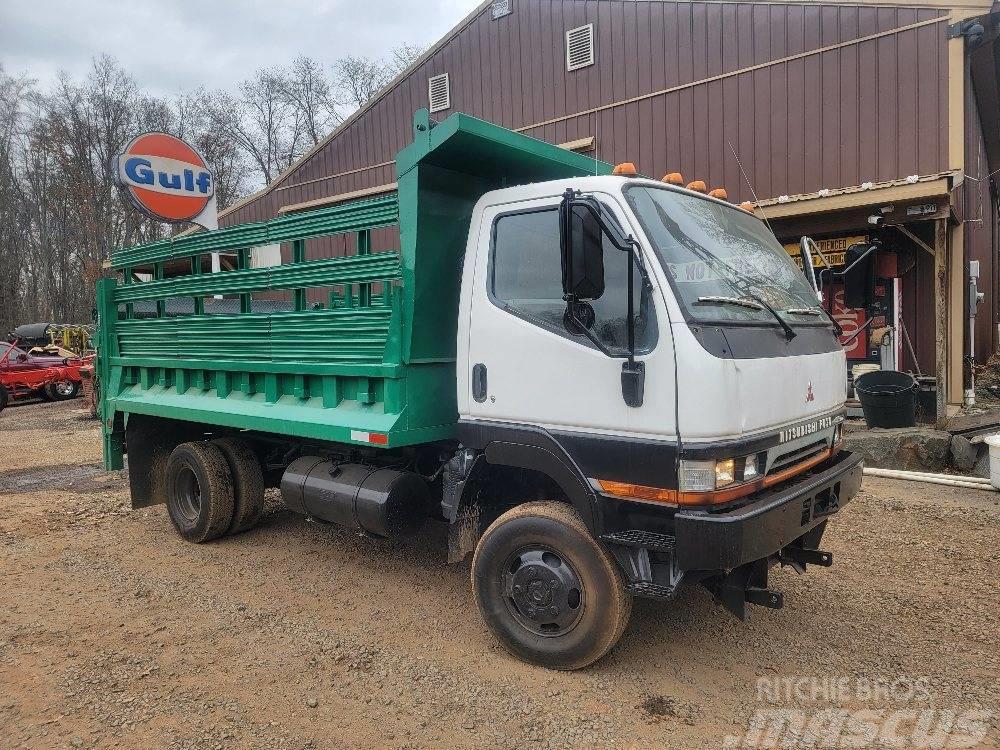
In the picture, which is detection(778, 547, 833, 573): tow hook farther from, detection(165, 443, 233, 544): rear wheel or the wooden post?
the wooden post

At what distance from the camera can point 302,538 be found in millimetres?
5438

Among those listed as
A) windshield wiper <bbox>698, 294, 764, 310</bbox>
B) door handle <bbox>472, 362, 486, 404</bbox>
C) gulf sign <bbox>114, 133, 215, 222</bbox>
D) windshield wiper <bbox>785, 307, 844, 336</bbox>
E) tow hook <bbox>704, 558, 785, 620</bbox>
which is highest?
gulf sign <bbox>114, 133, 215, 222</bbox>

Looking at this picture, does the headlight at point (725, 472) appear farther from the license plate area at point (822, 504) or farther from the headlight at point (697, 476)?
the license plate area at point (822, 504)

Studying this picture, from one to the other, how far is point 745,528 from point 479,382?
1.49 metres

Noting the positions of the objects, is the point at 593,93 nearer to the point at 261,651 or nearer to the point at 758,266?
the point at 758,266

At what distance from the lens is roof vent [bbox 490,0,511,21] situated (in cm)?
1258

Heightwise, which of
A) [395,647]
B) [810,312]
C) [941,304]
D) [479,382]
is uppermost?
[941,304]

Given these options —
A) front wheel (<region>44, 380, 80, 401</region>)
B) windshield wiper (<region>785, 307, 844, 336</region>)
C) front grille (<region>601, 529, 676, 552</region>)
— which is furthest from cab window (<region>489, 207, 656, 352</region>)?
front wheel (<region>44, 380, 80, 401</region>)

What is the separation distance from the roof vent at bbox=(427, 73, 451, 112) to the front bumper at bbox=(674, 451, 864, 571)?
40.0 ft

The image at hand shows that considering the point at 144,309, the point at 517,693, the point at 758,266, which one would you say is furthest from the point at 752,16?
the point at 517,693

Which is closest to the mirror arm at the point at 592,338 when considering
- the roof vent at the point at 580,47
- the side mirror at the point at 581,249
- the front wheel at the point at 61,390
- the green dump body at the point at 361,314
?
the side mirror at the point at 581,249

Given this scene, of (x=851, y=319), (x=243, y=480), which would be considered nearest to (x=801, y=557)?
(x=243, y=480)

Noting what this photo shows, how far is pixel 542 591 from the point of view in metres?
3.26

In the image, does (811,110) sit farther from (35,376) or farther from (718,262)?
(35,376)
